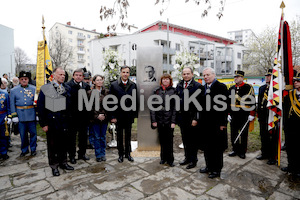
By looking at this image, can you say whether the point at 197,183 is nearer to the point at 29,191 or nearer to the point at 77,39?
the point at 29,191

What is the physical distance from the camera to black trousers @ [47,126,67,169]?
162 inches

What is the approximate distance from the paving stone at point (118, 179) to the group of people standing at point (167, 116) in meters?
0.66

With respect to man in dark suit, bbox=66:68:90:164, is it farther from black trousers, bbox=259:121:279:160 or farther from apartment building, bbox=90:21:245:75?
apartment building, bbox=90:21:245:75

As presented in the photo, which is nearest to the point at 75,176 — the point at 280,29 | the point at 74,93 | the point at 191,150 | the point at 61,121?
the point at 61,121

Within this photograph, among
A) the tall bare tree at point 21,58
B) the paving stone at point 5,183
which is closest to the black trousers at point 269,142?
the paving stone at point 5,183

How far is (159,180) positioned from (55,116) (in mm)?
2419

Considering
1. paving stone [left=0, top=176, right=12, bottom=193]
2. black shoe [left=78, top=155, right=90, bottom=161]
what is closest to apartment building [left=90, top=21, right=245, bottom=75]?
black shoe [left=78, top=155, right=90, bottom=161]

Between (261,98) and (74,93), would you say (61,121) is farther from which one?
(261,98)

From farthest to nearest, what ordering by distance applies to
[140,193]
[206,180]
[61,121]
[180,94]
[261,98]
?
[261,98] < [180,94] < [61,121] < [206,180] < [140,193]

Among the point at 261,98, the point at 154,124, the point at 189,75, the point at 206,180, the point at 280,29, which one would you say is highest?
the point at 280,29

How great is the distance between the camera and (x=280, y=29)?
4.25 m

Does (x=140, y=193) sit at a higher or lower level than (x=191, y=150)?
lower

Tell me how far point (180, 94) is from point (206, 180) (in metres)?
1.83

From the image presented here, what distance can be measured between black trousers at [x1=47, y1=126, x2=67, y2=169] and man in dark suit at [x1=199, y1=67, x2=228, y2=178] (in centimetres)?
297
